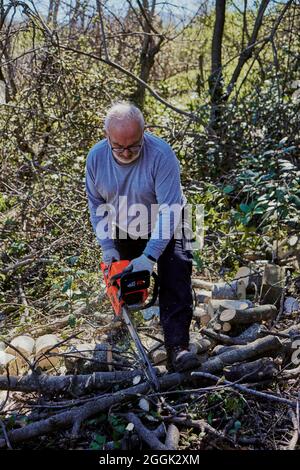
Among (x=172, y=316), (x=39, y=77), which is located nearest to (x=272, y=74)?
(x=39, y=77)

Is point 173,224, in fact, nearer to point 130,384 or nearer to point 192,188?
point 130,384

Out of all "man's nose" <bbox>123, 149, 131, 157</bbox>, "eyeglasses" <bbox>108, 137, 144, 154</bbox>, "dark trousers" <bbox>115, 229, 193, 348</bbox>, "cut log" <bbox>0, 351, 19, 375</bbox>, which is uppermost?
"eyeglasses" <bbox>108, 137, 144, 154</bbox>

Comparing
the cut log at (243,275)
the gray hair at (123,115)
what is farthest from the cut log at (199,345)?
the gray hair at (123,115)

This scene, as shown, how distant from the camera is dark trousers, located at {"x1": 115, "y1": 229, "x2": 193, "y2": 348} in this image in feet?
10.2

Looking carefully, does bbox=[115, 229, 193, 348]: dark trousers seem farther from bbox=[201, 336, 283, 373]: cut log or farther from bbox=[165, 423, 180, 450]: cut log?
bbox=[165, 423, 180, 450]: cut log

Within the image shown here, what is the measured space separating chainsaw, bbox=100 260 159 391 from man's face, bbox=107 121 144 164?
0.59 meters

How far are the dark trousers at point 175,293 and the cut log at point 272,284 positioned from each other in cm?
118

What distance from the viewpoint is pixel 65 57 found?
6391 mm

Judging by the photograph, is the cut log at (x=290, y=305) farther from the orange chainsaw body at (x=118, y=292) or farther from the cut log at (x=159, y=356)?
the orange chainsaw body at (x=118, y=292)

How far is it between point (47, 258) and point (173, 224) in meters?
2.17

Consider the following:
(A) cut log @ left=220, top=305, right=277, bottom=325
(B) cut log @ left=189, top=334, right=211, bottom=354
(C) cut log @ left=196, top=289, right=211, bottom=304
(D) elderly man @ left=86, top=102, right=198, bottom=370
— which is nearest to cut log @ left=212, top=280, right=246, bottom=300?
(C) cut log @ left=196, top=289, right=211, bottom=304

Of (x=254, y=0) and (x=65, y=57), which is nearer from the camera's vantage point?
(x=65, y=57)

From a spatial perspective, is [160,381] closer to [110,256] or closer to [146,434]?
[146,434]

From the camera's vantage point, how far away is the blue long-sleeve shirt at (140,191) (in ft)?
10.2
